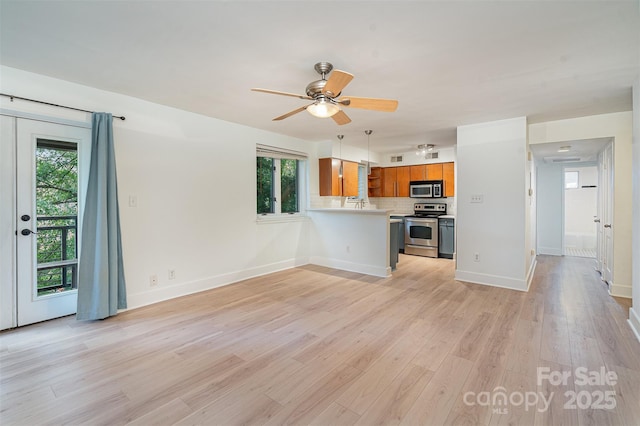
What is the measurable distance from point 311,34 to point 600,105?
12.2 feet

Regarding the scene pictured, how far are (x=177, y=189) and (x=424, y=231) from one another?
508 cm

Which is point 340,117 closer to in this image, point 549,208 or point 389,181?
point 389,181

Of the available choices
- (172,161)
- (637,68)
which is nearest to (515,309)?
(637,68)

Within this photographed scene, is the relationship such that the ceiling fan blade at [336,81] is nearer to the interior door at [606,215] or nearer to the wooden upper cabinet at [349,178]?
the wooden upper cabinet at [349,178]

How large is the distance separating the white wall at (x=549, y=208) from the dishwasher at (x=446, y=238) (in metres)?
2.37

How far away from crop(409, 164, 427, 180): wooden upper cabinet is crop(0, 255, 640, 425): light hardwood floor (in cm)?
380

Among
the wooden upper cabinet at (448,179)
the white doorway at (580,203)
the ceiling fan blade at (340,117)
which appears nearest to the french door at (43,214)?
the ceiling fan blade at (340,117)

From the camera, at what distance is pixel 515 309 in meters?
3.38

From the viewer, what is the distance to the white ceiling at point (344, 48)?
183cm

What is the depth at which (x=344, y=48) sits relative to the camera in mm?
2246

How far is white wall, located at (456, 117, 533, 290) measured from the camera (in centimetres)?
407

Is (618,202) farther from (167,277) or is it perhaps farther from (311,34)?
(167,277)

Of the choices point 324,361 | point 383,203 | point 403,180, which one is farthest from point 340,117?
point 383,203

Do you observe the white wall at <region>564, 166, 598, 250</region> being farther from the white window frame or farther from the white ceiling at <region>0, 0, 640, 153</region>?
the white window frame
